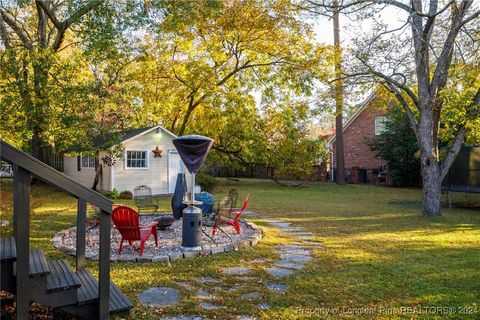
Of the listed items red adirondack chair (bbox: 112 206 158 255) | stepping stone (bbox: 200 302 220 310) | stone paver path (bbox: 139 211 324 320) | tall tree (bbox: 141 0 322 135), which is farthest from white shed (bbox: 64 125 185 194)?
stepping stone (bbox: 200 302 220 310)

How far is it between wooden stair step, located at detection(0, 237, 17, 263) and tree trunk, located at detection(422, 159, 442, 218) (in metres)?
10.6

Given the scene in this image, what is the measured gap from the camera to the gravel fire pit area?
5.93 metres

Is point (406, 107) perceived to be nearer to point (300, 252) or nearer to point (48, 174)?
point (300, 252)

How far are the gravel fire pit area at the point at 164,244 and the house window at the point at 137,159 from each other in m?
9.30

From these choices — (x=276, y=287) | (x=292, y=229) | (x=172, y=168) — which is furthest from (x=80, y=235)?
(x=172, y=168)

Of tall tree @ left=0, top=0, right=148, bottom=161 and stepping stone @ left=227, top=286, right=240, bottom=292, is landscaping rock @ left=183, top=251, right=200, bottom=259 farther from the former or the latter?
tall tree @ left=0, top=0, right=148, bottom=161

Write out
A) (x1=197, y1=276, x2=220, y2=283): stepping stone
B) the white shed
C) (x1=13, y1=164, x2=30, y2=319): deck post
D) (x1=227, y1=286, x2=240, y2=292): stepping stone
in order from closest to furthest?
1. (x1=13, y1=164, x2=30, y2=319): deck post
2. (x1=227, y1=286, x2=240, y2=292): stepping stone
3. (x1=197, y1=276, x2=220, y2=283): stepping stone
4. the white shed

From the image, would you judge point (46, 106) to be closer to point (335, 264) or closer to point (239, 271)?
point (239, 271)

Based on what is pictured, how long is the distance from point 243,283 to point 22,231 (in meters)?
2.73

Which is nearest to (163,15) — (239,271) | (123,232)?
(123,232)

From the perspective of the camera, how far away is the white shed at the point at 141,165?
16984 millimetres

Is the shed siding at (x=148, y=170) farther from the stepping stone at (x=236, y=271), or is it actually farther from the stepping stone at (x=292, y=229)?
the stepping stone at (x=236, y=271)

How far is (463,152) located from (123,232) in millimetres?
12120

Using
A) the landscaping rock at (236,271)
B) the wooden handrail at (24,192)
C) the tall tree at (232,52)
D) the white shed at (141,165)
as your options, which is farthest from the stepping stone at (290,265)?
the white shed at (141,165)
